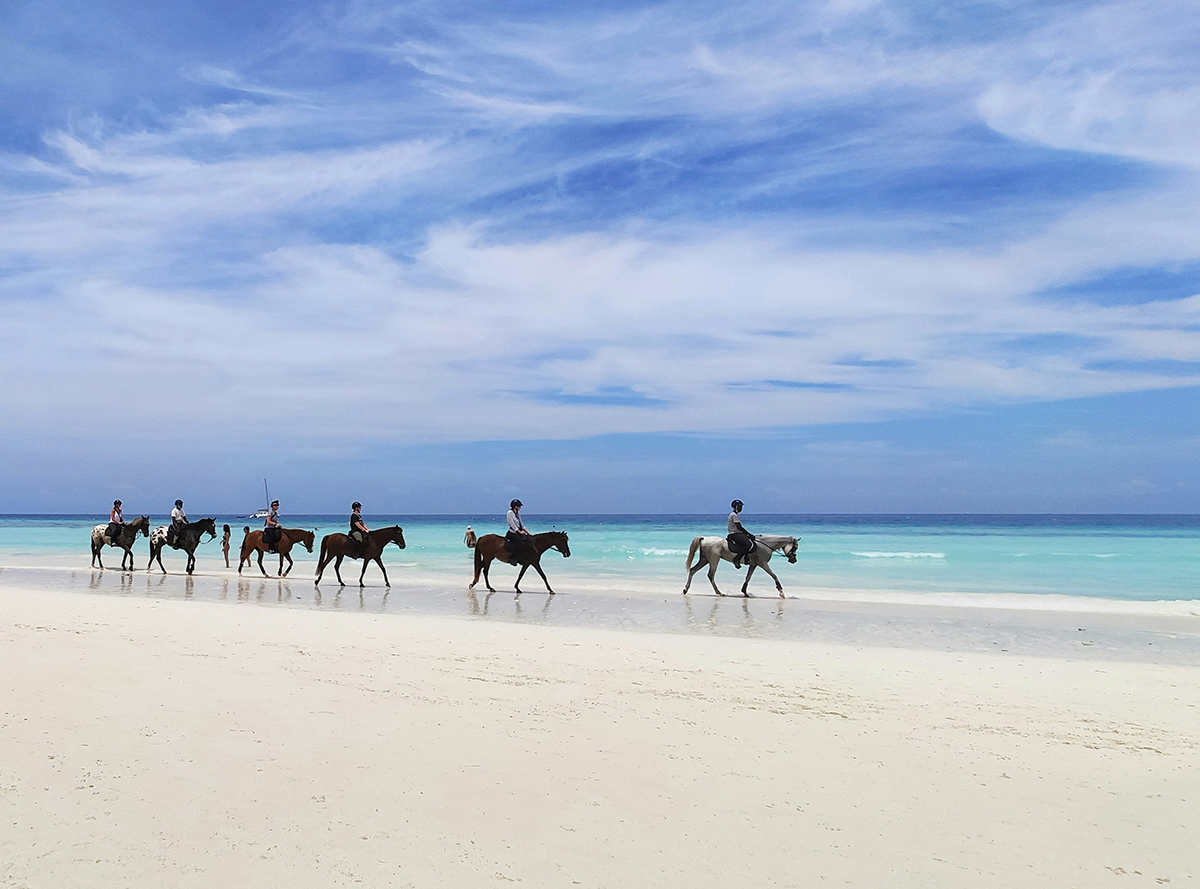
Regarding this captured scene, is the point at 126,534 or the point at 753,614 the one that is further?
the point at 126,534

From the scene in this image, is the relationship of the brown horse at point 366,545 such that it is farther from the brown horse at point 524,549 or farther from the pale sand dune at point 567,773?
the pale sand dune at point 567,773

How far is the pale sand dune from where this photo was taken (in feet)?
12.6

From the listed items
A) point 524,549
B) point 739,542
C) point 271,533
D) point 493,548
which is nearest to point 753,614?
point 739,542

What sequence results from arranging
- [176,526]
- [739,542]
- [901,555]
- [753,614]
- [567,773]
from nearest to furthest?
[567,773], [753,614], [739,542], [176,526], [901,555]

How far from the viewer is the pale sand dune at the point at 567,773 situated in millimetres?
3846

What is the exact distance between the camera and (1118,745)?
20.3 feet

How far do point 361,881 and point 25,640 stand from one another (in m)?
6.85

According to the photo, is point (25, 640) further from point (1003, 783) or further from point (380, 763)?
point (1003, 783)

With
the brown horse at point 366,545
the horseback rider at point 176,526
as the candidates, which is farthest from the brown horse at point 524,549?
the horseback rider at point 176,526

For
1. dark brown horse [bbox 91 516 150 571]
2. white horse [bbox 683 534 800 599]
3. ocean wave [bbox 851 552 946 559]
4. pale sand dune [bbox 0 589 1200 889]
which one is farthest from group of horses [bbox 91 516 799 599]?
ocean wave [bbox 851 552 946 559]

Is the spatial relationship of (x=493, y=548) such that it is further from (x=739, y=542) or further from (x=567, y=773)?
(x=567, y=773)

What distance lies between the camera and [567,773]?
4992 millimetres

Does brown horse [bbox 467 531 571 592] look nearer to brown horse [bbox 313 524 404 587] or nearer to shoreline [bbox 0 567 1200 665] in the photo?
shoreline [bbox 0 567 1200 665]

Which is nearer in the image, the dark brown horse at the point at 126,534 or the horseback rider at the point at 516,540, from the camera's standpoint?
the horseback rider at the point at 516,540
